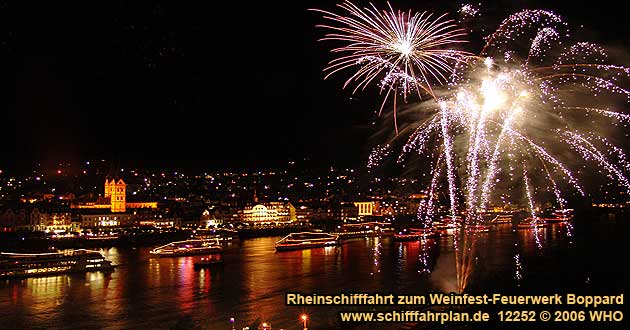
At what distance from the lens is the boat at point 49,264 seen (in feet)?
51.5

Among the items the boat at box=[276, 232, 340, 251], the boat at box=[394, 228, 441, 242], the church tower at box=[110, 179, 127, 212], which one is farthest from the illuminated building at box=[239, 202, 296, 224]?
the boat at box=[394, 228, 441, 242]

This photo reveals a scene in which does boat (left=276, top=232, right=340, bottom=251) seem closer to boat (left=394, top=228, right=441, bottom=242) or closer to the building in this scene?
boat (left=394, top=228, right=441, bottom=242)

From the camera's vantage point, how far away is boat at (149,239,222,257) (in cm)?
2106

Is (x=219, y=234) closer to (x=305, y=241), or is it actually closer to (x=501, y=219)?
(x=305, y=241)

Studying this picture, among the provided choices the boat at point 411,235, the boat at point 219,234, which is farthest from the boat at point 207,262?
the boat at point 411,235

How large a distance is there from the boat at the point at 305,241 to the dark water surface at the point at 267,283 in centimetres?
261

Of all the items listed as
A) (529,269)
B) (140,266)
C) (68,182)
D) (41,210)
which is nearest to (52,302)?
(140,266)

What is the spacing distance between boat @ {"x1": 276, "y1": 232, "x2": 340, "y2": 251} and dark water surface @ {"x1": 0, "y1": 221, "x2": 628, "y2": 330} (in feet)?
8.56

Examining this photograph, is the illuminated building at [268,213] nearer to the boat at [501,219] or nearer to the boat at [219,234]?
the boat at [219,234]

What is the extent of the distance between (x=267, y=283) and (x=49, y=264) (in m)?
6.67

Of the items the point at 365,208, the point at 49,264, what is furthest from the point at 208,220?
the point at 49,264

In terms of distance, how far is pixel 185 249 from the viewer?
21.8 metres

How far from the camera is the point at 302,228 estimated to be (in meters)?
34.2

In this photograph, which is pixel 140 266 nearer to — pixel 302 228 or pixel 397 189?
pixel 302 228
